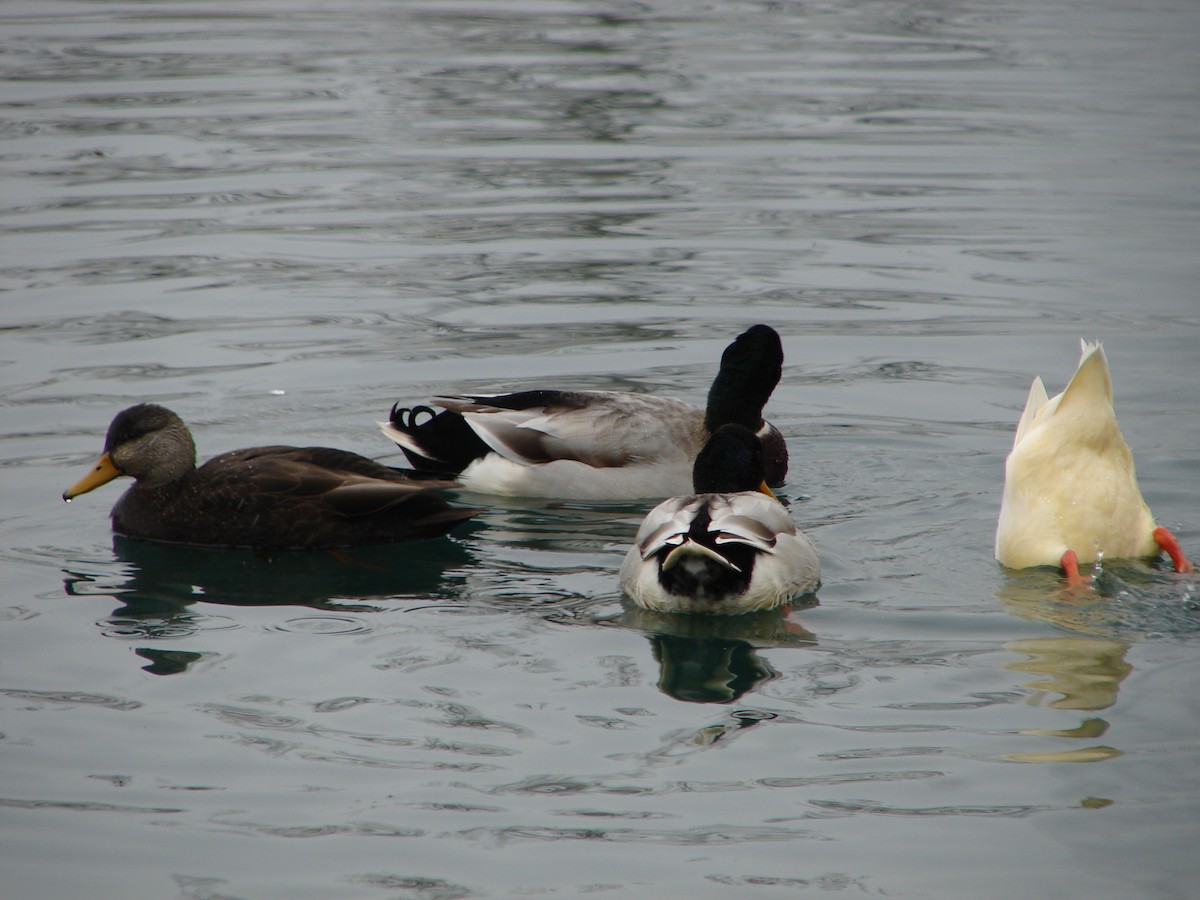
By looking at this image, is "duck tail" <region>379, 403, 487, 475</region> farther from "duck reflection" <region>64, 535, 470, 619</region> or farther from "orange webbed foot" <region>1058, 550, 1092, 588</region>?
"orange webbed foot" <region>1058, 550, 1092, 588</region>

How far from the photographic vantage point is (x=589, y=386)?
32.9 ft

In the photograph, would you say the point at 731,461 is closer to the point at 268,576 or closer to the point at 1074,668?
the point at 1074,668

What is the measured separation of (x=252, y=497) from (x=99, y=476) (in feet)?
2.52

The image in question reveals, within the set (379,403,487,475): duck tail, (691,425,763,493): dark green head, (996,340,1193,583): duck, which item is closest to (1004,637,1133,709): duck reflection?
(996,340,1193,583): duck

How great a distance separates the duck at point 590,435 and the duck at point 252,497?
0.81 metres

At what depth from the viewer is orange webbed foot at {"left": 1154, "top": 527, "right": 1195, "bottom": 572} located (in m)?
6.75

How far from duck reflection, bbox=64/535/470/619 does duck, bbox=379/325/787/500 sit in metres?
0.83

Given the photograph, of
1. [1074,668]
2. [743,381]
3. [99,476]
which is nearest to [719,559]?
[1074,668]

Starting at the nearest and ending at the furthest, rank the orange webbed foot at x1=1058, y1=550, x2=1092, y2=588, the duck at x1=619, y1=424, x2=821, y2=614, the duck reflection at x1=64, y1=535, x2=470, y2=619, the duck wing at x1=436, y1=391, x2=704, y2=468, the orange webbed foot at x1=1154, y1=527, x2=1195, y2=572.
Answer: the duck at x1=619, y1=424, x2=821, y2=614, the orange webbed foot at x1=1058, y1=550, x2=1092, y2=588, the orange webbed foot at x1=1154, y1=527, x2=1195, y2=572, the duck reflection at x1=64, y1=535, x2=470, y2=619, the duck wing at x1=436, y1=391, x2=704, y2=468

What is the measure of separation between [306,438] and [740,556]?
349cm

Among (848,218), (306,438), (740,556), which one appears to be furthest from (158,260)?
(740,556)

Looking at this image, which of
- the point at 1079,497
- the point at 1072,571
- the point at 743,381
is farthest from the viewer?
the point at 743,381

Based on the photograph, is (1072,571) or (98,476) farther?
(98,476)

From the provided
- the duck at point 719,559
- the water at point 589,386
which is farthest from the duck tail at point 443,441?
the duck at point 719,559
